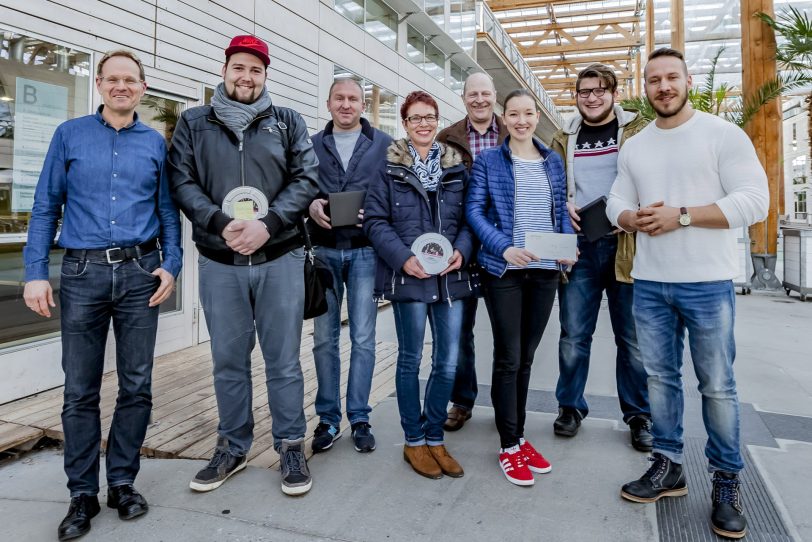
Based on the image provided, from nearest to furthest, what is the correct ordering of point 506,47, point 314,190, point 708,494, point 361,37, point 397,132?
point 708,494, point 314,190, point 361,37, point 397,132, point 506,47

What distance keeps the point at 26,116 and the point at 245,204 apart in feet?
8.48

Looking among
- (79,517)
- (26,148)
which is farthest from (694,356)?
(26,148)

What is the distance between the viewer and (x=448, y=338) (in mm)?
2658

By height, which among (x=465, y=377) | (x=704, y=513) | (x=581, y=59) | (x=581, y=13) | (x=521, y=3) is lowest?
(x=704, y=513)

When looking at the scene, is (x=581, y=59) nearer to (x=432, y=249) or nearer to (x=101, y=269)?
(x=432, y=249)

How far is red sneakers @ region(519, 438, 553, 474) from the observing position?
8.62ft

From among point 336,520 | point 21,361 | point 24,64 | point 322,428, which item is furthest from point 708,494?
point 24,64

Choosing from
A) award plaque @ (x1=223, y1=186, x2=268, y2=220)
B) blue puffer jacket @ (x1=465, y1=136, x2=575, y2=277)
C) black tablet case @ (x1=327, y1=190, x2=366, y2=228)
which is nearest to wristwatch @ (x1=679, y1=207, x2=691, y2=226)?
blue puffer jacket @ (x1=465, y1=136, x2=575, y2=277)

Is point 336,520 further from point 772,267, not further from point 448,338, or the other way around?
point 772,267

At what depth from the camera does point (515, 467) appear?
8.39 feet

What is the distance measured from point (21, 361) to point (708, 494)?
4.13 metres

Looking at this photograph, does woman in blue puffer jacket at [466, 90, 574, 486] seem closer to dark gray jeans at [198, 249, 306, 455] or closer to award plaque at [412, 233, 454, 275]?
award plaque at [412, 233, 454, 275]

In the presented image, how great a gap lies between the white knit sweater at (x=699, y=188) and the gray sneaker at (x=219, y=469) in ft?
6.72

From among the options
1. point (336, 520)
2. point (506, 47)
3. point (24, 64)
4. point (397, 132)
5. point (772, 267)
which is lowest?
point (336, 520)
